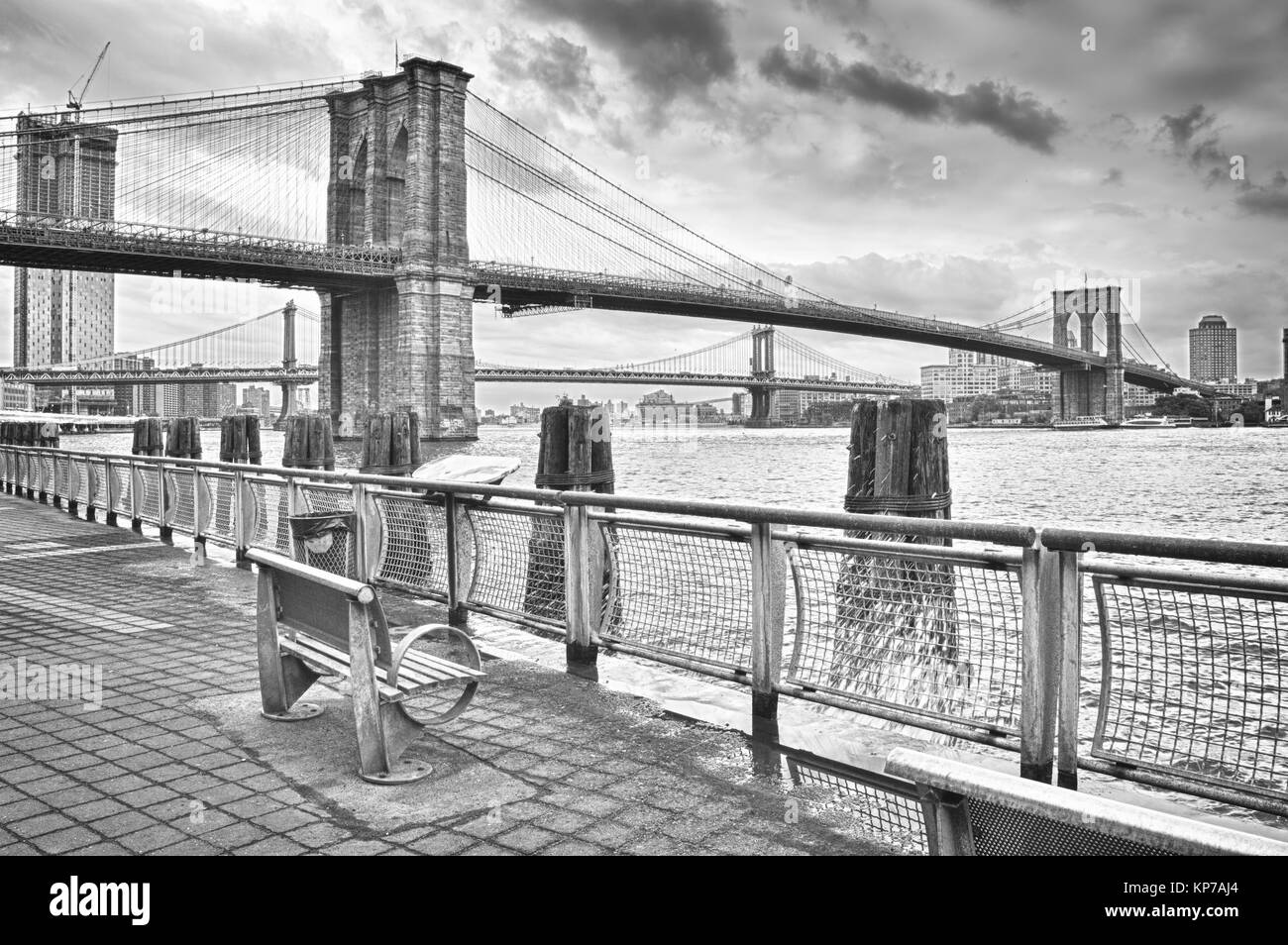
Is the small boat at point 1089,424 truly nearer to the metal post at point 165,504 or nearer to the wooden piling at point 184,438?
the wooden piling at point 184,438

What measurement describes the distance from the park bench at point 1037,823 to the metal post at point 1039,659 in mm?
2160

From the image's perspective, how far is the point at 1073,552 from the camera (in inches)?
143

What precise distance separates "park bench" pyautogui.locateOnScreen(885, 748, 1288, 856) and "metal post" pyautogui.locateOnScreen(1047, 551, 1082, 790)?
214 cm

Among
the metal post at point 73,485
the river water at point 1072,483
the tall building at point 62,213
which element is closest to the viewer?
the metal post at point 73,485

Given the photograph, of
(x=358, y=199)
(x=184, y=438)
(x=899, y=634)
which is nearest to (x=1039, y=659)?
(x=899, y=634)

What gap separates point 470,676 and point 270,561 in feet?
3.61

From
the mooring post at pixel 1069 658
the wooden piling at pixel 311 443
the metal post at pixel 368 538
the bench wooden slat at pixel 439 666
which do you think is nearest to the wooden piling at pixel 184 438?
the wooden piling at pixel 311 443

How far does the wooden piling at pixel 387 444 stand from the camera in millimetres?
14344

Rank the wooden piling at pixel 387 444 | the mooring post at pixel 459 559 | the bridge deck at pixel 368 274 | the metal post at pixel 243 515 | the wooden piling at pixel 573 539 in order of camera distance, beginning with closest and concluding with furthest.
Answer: the wooden piling at pixel 573 539, the mooring post at pixel 459 559, the metal post at pixel 243 515, the wooden piling at pixel 387 444, the bridge deck at pixel 368 274

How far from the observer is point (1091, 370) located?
8281 cm

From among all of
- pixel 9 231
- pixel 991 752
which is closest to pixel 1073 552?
pixel 991 752

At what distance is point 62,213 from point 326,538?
60.8 meters

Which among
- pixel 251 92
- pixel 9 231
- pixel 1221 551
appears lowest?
pixel 1221 551
